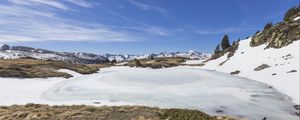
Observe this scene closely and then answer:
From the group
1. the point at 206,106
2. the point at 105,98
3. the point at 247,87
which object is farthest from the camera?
the point at 247,87

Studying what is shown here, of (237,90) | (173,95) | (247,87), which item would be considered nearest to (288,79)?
(247,87)

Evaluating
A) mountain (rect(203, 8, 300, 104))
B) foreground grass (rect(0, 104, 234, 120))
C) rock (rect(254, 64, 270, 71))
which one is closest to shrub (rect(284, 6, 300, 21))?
mountain (rect(203, 8, 300, 104))

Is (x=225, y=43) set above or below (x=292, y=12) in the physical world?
below

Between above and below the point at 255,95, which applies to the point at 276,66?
above

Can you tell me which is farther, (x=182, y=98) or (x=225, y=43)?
(x=225, y=43)

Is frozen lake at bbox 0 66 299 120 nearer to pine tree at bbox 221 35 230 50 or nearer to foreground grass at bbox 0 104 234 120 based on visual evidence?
foreground grass at bbox 0 104 234 120

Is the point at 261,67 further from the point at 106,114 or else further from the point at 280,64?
the point at 106,114

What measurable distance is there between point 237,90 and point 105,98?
17.6m

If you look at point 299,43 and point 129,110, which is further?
point 299,43

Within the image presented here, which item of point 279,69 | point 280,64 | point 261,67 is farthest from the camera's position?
point 261,67

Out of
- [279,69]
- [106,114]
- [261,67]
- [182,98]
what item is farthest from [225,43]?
[106,114]

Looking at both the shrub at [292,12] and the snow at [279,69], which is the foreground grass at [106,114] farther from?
the shrub at [292,12]

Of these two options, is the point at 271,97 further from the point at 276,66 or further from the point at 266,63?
the point at 266,63

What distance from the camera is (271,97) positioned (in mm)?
37375
